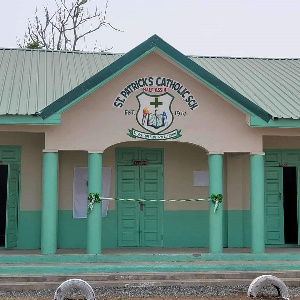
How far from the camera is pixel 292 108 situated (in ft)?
35.8

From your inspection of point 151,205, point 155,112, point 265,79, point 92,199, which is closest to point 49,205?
point 92,199

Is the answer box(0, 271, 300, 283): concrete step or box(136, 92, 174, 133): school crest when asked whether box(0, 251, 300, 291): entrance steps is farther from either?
box(136, 92, 174, 133): school crest

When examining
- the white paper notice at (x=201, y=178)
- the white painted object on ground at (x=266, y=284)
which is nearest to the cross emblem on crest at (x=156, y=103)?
the white paper notice at (x=201, y=178)

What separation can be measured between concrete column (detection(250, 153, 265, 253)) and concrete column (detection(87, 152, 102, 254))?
9.86ft

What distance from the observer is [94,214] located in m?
9.96

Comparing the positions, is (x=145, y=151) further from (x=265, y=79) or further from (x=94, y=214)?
(x=265, y=79)

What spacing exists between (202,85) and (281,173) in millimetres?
3337

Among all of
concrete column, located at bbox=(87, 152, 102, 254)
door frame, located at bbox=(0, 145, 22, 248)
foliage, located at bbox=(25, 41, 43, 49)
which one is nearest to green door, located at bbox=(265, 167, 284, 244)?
concrete column, located at bbox=(87, 152, 102, 254)

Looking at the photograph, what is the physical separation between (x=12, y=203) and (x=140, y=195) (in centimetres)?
279

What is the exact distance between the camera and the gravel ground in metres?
8.52

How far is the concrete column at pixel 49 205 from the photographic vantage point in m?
9.84

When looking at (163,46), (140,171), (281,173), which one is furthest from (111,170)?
(281,173)

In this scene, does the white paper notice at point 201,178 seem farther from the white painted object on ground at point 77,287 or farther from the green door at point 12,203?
the white painted object on ground at point 77,287

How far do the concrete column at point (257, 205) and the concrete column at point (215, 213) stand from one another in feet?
2.16
